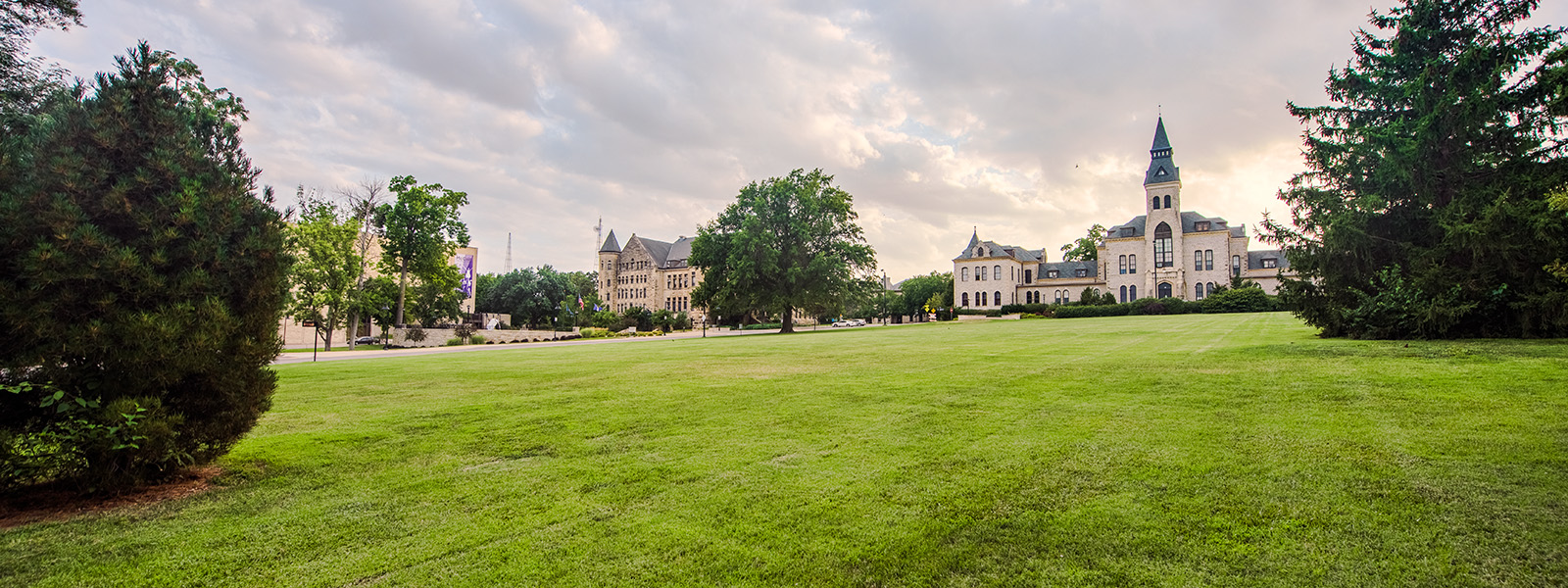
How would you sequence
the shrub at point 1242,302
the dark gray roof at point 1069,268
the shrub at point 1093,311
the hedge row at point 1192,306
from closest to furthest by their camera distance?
the shrub at point 1242,302, the hedge row at point 1192,306, the shrub at point 1093,311, the dark gray roof at point 1069,268

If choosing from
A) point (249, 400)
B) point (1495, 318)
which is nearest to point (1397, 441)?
point (249, 400)

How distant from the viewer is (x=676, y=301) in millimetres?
111750

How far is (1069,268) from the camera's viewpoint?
84688mm

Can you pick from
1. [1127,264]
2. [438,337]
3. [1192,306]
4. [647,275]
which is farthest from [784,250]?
[647,275]

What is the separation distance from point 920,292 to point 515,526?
340 ft

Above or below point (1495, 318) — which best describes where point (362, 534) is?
below

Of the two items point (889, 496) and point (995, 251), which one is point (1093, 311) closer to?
point (995, 251)

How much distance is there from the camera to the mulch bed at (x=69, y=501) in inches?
159

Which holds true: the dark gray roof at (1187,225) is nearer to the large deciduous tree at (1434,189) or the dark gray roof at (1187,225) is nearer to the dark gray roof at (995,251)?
the dark gray roof at (995,251)

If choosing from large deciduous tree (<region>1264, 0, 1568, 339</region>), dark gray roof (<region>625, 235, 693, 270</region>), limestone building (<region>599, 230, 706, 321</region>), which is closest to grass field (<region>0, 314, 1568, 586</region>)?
large deciduous tree (<region>1264, 0, 1568, 339</region>)

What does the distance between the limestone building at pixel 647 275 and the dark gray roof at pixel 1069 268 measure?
5415 centimetres

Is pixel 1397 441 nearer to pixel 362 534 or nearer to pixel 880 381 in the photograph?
pixel 880 381

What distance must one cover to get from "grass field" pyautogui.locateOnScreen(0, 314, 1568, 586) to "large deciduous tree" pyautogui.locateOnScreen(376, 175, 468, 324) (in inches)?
1407

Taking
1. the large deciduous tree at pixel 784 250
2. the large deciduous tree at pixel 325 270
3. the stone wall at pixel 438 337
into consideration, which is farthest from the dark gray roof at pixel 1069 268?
the large deciduous tree at pixel 325 270
